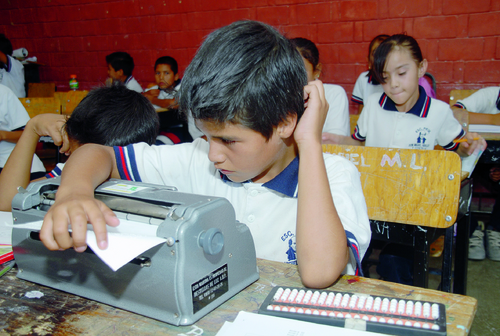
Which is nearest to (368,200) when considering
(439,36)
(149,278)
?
(149,278)

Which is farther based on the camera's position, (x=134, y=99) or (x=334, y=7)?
(x=334, y=7)


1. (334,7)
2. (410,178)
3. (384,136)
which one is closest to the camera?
(410,178)

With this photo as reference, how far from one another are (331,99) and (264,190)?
7.08 feet

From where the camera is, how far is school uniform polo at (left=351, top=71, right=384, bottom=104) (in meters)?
3.53

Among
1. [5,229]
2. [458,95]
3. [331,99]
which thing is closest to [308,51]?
[331,99]

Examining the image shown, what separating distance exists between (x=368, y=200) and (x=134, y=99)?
0.96m

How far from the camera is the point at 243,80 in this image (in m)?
0.81

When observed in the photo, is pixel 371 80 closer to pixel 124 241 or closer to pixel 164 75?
pixel 164 75

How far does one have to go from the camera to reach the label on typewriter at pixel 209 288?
66 cm

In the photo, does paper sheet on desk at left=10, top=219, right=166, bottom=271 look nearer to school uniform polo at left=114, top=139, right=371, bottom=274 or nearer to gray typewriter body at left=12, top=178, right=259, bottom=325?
gray typewriter body at left=12, top=178, right=259, bottom=325

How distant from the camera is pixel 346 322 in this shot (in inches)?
24.1

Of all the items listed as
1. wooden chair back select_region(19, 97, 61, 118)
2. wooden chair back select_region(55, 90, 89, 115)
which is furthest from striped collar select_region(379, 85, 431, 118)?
wooden chair back select_region(55, 90, 89, 115)

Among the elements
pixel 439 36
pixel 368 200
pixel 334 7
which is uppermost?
pixel 334 7

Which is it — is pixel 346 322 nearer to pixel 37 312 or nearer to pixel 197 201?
pixel 197 201
